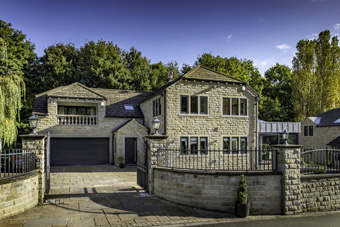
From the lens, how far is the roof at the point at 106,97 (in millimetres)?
20319

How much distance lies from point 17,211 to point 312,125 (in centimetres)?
2746

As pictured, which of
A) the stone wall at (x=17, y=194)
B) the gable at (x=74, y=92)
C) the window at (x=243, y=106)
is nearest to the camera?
the stone wall at (x=17, y=194)

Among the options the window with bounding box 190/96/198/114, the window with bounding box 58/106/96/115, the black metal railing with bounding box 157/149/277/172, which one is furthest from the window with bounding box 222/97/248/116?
the window with bounding box 58/106/96/115

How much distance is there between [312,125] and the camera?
26766 millimetres

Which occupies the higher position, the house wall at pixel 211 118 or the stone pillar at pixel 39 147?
the house wall at pixel 211 118

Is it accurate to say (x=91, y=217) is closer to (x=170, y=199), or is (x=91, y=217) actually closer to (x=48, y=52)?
(x=170, y=199)

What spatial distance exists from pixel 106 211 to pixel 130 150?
11918 mm

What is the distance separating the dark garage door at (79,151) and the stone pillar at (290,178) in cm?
1555

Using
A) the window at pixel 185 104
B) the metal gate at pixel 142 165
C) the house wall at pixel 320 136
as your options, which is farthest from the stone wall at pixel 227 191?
the house wall at pixel 320 136

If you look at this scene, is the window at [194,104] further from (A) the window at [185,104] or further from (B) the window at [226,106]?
(B) the window at [226,106]

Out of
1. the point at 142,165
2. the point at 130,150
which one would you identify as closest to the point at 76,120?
the point at 130,150

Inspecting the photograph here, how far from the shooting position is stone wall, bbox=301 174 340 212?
9.30 meters

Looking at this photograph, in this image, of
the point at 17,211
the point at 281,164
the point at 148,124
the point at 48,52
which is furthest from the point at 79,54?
the point at 281,164

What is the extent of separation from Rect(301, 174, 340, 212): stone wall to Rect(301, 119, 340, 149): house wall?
16.5 metres
